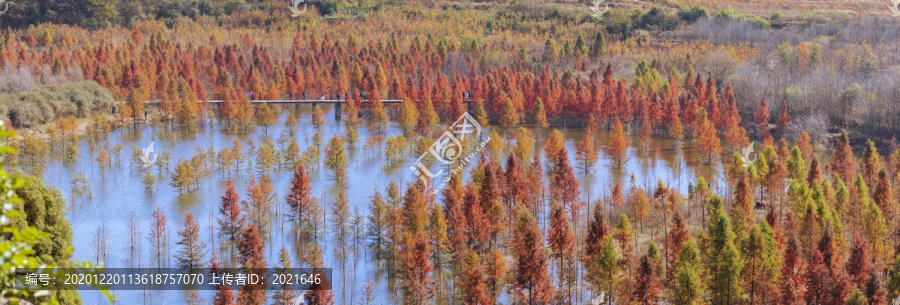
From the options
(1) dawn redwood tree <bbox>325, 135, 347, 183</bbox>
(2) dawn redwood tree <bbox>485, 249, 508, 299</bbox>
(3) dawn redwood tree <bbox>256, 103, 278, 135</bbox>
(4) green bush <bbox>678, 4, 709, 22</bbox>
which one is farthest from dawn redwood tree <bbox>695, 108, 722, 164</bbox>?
(4) green bush <bbox>678, 4, 709, 22</bbox>

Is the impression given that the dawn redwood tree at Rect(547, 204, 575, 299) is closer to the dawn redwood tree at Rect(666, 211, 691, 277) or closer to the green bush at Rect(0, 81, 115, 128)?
the dawn redwood tree at Rect(666, 211, 691, 277)

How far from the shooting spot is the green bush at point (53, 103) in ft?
173

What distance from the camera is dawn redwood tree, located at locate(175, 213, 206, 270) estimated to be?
30078 millimetres

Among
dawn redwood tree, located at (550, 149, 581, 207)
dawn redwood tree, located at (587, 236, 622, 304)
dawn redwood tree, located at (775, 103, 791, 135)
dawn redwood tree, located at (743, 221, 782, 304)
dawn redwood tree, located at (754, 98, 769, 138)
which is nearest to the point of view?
dawn redwood tree, located at (587, 236, 622, 304)

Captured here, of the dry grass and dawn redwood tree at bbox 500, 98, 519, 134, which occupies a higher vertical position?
the dry grass

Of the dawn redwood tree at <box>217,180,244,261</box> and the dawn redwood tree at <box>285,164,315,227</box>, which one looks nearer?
the dawn redwood tree at <box>217,180,244,261</box>

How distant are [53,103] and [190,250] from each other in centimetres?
3060

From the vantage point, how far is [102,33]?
89188mm

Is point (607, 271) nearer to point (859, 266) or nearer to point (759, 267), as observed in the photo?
point (759, 267)

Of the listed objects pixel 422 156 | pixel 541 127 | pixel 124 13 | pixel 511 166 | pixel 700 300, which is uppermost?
pixel 124 13

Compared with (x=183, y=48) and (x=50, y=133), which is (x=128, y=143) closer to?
(x=50, y=133)

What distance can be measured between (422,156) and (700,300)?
2293cm

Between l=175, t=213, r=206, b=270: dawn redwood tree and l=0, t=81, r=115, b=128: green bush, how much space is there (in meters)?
25.7

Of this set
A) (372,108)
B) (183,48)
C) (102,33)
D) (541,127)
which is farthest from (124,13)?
(541,127)
